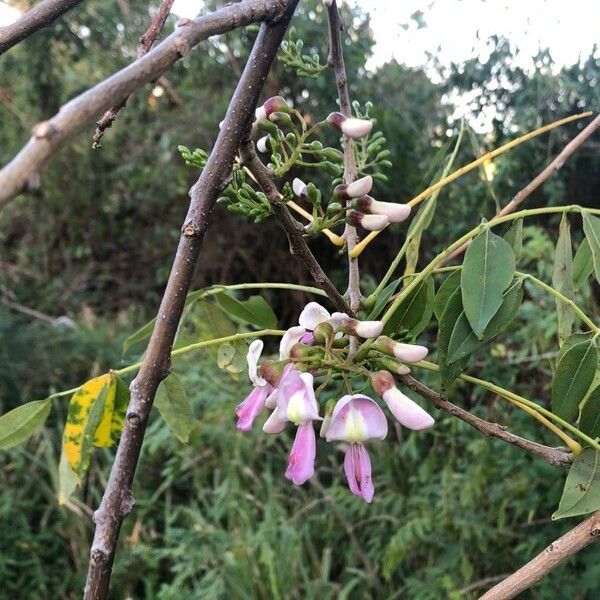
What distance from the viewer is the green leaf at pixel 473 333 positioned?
1.28 ft

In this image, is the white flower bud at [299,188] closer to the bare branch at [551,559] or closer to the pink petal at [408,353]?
the pink petal at [408,353]

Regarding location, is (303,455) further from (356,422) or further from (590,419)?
(590,419)

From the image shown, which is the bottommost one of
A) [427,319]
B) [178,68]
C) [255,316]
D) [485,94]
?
[427,319]

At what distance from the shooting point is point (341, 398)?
40cm

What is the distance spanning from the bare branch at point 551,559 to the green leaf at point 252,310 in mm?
282

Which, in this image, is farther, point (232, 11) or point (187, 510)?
point (187, 510)

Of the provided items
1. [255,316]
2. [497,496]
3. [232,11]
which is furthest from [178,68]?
[232,11]

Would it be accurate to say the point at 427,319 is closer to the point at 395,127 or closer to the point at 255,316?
the point at 255,316

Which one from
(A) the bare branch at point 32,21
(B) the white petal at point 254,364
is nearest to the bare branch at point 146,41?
(A) the bare branch at point 32,21

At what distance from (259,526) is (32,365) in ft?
3.78

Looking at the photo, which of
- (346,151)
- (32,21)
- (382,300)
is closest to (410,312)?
(382,300)

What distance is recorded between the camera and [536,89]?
1748 millimetres

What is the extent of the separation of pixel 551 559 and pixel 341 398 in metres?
0.13

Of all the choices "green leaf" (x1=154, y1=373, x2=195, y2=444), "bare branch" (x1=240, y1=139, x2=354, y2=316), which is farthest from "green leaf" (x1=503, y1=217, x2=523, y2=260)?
"green leaf" (x1=154, y1=373, x2=195, y2=444)
